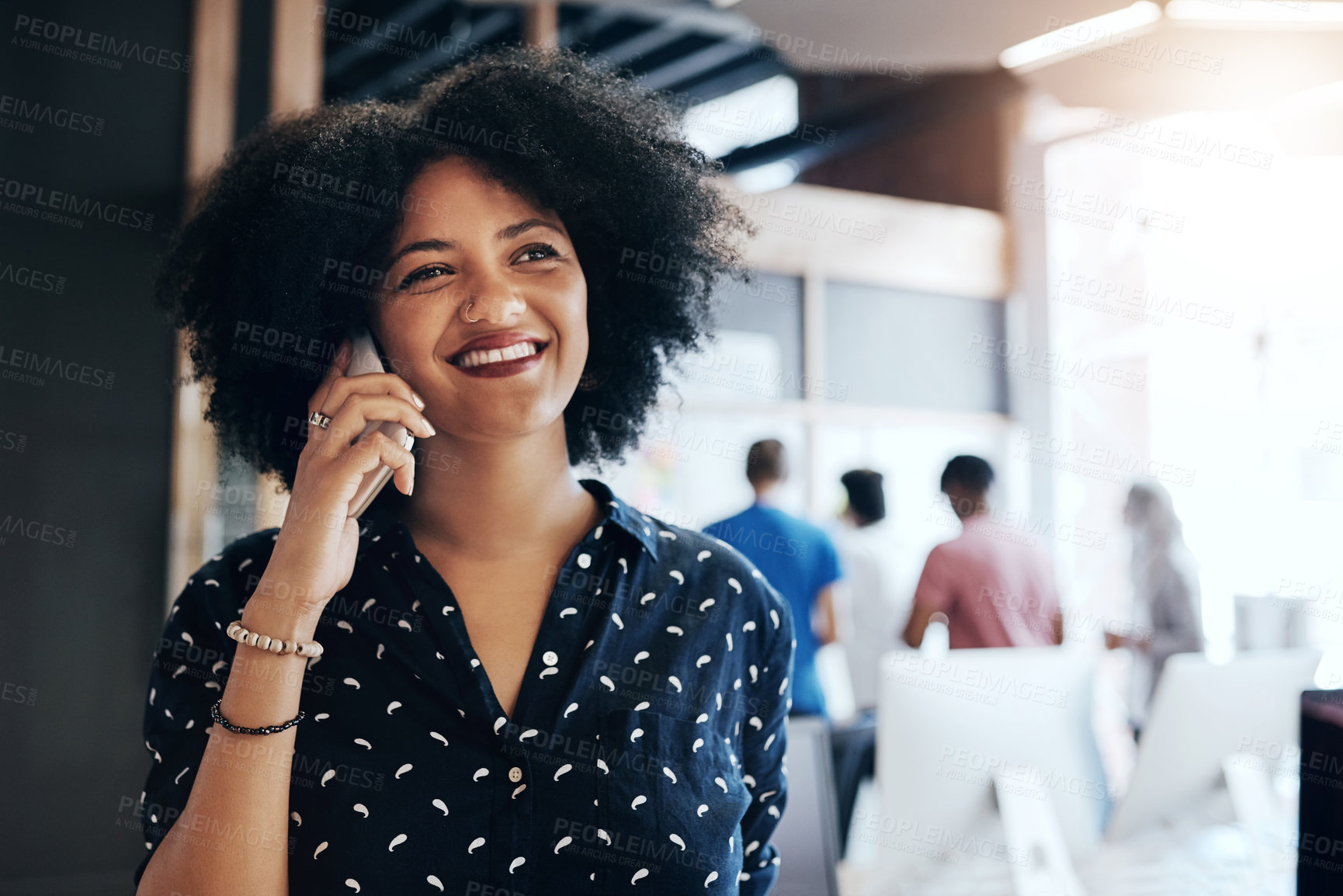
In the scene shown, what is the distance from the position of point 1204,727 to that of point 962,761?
75 cm

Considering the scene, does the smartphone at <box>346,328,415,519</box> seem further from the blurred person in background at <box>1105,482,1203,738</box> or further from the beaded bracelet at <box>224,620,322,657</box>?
the blurred person in background at <box>1105,482,1203,738</box>

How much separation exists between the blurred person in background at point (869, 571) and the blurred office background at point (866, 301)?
96 cm

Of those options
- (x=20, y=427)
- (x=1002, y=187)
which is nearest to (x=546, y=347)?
(x=20, y=427)

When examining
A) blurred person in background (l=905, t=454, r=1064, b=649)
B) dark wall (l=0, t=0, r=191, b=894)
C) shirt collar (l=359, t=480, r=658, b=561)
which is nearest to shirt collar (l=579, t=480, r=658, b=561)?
shirt collar (l=359, t=480, r=658, b=561)

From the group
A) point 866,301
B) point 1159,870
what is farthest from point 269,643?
point 866,301

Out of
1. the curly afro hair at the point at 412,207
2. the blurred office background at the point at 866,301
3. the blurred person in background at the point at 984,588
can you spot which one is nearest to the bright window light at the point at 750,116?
the blurred office background at the point at 866,301

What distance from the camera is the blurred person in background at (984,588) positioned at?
3760 mm

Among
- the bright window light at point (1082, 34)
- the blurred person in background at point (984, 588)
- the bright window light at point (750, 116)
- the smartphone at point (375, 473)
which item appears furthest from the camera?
Answer: the bright window light at point (750, 116)

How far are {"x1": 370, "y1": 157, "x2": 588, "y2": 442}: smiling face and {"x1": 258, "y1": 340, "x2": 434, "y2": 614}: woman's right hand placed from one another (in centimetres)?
6

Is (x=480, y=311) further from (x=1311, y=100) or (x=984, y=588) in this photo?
(x=1311, y=100)

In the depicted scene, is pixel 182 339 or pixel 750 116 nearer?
pixel 182 339

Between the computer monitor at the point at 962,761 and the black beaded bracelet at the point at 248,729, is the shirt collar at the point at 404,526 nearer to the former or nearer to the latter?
the black beaded bracelet at the point at 248,729

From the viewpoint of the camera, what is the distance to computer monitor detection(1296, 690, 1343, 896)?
3.94 ft

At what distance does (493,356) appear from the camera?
1187mm
